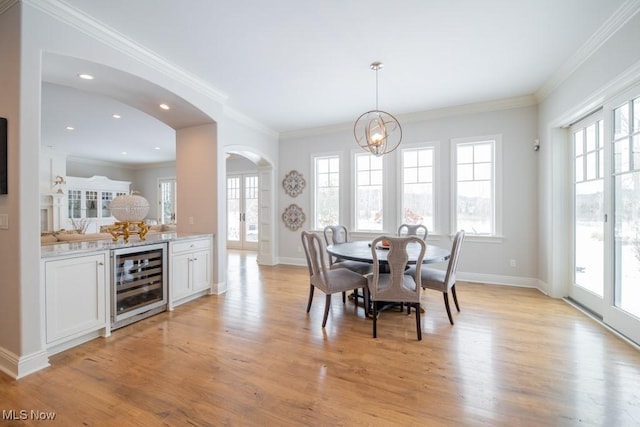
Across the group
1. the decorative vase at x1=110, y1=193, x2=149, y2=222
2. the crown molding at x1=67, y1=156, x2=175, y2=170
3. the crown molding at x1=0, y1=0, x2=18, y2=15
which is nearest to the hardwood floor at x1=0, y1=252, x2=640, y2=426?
the decorative vase at x1=110, y1=193, x2=149, y2=222

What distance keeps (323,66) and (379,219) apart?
9.68ft

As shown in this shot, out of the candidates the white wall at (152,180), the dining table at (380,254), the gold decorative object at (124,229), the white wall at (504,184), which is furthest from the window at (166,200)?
the dining table at (380,254)

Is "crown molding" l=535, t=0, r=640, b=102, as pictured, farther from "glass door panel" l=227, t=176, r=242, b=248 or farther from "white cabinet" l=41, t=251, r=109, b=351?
"glass door panel" l=227, t=176, r=242, b=248

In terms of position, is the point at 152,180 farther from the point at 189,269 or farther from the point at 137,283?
the point at 137,283

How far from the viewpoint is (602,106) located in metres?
2.97

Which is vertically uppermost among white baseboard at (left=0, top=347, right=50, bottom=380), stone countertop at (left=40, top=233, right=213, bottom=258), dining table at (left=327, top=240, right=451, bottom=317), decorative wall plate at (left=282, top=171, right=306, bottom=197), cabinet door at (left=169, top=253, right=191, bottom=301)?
decorative wall plate at (left=282, top=171, right=306, bottom=197)

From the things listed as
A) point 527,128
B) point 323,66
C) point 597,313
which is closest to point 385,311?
point 597,313

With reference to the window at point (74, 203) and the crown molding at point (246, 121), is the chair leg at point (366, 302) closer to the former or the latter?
the crown molding at point (246, 121)

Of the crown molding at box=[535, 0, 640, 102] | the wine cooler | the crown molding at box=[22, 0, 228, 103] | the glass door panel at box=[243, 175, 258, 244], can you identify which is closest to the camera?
the crown molding at box=[22, 0, 228, 103]

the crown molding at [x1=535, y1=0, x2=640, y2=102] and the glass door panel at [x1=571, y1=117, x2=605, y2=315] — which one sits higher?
the crown molding at [x1=535, y1=0, x2=640, y2=102]

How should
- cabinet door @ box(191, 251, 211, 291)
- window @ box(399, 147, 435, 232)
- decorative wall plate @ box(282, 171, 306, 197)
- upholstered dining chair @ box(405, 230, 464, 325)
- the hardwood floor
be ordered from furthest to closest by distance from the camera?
decorative wall plate @ box(282, 171, 306, 197) → window @ box(399, 147, 435, 232) → cabinet door @ box(191, 251, 211, 291) → upholstered dining chair @ box(405, 230, 464, 325) → the hardwood floor

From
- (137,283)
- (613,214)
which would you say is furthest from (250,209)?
(613,214)

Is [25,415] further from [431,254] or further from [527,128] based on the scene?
[527,128]

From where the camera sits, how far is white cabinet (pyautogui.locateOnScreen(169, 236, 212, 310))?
3.41 metres
